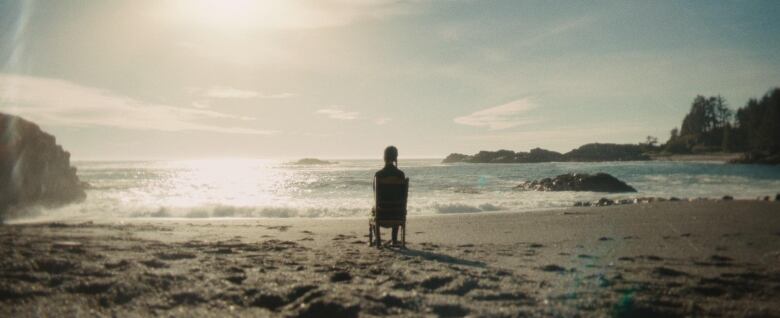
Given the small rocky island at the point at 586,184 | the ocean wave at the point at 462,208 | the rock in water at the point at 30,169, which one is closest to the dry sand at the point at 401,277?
the ocean wave at the point at 462,208

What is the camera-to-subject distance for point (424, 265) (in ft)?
18.2

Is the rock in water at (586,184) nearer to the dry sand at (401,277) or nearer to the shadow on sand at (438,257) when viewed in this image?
the dry sand at (401,277)

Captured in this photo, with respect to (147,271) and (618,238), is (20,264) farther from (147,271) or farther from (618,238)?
(618,238)

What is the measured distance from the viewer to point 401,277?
475cm

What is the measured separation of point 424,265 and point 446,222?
24.1ft

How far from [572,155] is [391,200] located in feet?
392

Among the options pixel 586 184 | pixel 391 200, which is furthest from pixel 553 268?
pixel 586 184

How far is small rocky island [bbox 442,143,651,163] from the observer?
10775cm

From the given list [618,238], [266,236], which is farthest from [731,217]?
[266,236]

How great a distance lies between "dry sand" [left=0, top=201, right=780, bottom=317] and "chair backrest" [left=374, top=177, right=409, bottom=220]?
702 millimetres

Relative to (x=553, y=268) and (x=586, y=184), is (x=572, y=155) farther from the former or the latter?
(x=553, y=268)

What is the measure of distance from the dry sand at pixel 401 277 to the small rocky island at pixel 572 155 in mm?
101970

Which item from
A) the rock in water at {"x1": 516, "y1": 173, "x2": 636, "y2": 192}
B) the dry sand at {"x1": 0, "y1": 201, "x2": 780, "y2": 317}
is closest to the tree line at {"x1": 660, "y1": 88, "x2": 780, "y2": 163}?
the rock in water at {"x1": 516, "y1": 173, "x2": 636, "y2": 192}

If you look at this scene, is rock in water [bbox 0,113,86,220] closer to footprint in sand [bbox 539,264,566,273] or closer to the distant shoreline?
footprint in sand [bbox 539,264,566,273]
